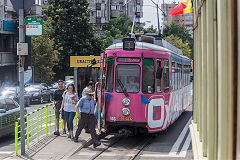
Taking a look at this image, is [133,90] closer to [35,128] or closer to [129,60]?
[129,60]

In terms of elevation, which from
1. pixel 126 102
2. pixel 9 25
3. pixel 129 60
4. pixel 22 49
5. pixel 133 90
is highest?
pixel 9 25

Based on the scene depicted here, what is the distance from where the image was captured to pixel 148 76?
1308 cm

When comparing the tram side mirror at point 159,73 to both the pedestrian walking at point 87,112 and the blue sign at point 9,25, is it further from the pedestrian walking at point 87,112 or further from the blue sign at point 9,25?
the blue sign at point 9,25

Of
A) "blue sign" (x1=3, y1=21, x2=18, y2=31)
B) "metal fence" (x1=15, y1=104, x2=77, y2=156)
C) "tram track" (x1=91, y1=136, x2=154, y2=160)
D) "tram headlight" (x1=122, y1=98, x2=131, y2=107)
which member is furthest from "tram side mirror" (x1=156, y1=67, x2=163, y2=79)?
"blue sign" (x1=3, y1=21, x2=18, y2=31)

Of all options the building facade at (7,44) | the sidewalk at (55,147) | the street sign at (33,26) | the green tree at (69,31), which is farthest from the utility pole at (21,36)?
the green tree at (69,31)

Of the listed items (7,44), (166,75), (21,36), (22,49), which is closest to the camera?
(22,49)

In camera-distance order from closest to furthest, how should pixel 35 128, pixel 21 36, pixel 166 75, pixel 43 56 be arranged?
pixel 21 36, pixel 35 128, pixel 166 75, pixel 43 56

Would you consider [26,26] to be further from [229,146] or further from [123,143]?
[229,146]

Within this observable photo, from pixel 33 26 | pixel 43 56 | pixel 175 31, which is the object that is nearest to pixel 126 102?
pixel 33 26

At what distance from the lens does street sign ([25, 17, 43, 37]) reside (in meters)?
10.7

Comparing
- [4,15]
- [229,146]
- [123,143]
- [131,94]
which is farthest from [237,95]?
[4,15]

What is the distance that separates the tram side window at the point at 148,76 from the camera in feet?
42.7

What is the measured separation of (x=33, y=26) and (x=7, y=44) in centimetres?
3829

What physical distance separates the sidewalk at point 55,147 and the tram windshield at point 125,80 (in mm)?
1807
